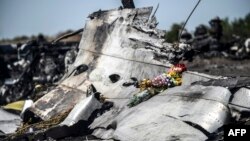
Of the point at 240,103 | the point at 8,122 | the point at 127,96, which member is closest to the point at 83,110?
the point at 127,96

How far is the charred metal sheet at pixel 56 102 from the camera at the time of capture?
9.45m

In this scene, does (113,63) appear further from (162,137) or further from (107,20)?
(162,137)

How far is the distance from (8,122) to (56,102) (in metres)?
1.33

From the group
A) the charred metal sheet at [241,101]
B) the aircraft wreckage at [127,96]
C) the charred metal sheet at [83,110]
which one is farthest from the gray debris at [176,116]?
the charred metal sheet at [83,110]

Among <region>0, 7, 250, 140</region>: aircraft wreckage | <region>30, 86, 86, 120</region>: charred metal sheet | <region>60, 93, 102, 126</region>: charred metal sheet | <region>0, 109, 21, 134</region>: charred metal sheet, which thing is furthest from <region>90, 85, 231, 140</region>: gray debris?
<region>0, 109, 21, 134</region>: charred metal sheet

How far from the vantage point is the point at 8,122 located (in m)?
10.1

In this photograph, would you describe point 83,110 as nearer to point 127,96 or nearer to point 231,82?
point 127,96

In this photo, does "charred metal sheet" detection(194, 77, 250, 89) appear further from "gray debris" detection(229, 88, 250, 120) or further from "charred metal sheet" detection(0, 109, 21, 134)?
"charred metal sheet" detection(0, 109, 21, 134)

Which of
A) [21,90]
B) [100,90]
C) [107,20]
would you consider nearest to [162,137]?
[100,90]

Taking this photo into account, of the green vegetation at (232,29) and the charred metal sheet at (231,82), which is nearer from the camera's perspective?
the charred metal sheet at (231,82)

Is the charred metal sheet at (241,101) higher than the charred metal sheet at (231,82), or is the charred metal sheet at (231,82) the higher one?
the charred metal sheet at (231,82)

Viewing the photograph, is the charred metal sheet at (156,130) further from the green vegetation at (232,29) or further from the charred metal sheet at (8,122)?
the green vegetation at (232,29)

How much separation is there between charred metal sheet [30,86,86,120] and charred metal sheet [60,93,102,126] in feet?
3.01

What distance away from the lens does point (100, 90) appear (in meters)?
9.62
